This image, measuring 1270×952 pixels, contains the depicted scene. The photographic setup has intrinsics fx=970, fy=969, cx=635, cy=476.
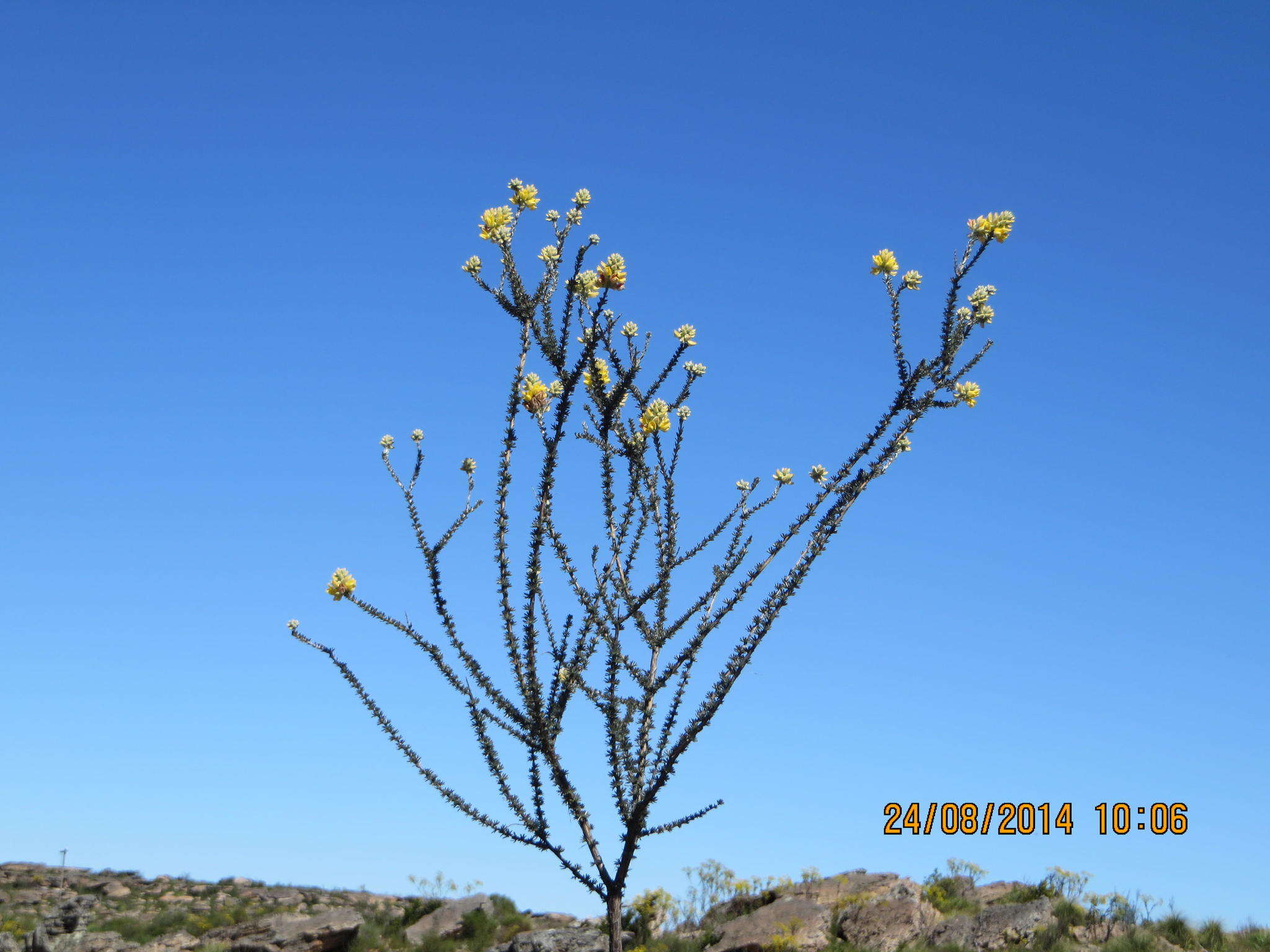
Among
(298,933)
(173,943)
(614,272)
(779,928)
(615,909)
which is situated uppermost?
(614,272)

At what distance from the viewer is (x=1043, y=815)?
11.2m

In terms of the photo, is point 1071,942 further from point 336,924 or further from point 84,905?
point 84,905

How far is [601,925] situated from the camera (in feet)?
52.2

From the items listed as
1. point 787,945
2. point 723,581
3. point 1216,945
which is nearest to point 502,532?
point 723,581

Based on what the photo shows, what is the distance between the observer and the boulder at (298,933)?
15.1 metres

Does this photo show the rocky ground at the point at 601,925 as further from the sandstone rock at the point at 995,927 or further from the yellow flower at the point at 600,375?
the yellow flower at the point at 600,375

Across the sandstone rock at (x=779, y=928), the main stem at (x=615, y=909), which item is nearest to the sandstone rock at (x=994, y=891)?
the sandstone rock at (x=779, y=928)

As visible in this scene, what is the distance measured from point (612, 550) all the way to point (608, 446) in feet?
2.56

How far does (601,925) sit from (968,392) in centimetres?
1275

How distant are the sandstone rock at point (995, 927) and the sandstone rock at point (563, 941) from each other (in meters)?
4.18

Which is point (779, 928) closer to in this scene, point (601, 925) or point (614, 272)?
point (601, 925)

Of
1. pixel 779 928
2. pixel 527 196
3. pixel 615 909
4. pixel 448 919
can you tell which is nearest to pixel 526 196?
pixel 527 196

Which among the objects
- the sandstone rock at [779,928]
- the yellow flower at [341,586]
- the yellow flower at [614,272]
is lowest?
the sandstone rock at [779,928]

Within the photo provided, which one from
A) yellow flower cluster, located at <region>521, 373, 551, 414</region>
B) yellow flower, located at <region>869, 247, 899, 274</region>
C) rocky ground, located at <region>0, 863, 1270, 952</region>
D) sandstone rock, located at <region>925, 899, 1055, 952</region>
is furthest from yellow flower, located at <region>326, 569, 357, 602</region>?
sandstone rock, located at <region>925, 899, 1055, 952</region>
